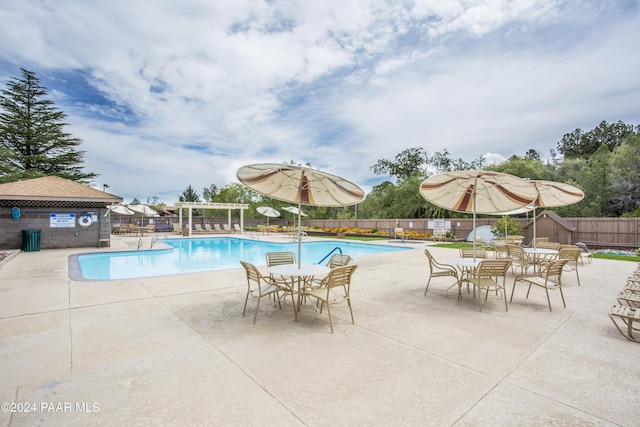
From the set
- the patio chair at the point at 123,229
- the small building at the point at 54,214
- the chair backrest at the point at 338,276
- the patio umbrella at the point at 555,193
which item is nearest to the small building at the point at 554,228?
the patio umbrella at the point at 555,193

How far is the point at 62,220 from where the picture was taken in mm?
13812

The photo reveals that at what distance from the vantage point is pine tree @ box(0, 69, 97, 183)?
2636 centimetres

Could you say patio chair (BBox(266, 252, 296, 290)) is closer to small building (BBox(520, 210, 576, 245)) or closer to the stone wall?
the stone wall

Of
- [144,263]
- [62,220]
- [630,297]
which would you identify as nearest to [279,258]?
[630,297]

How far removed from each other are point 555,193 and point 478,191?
325cm

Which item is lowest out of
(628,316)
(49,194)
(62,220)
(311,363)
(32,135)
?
(311,363)

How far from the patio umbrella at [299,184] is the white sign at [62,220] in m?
14.0

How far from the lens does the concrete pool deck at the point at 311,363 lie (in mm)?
2111

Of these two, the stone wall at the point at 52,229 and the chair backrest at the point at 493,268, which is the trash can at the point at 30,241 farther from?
the chair backrest at the point at 493,268

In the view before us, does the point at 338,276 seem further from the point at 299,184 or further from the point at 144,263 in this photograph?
the point at 144,263

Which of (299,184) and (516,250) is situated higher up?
(299,184)

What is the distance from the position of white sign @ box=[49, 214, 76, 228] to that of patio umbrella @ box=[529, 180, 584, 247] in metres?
18.1

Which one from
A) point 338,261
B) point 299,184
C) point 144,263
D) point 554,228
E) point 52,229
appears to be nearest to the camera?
point 299,184

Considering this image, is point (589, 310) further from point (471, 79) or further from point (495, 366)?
point (471, 79)
